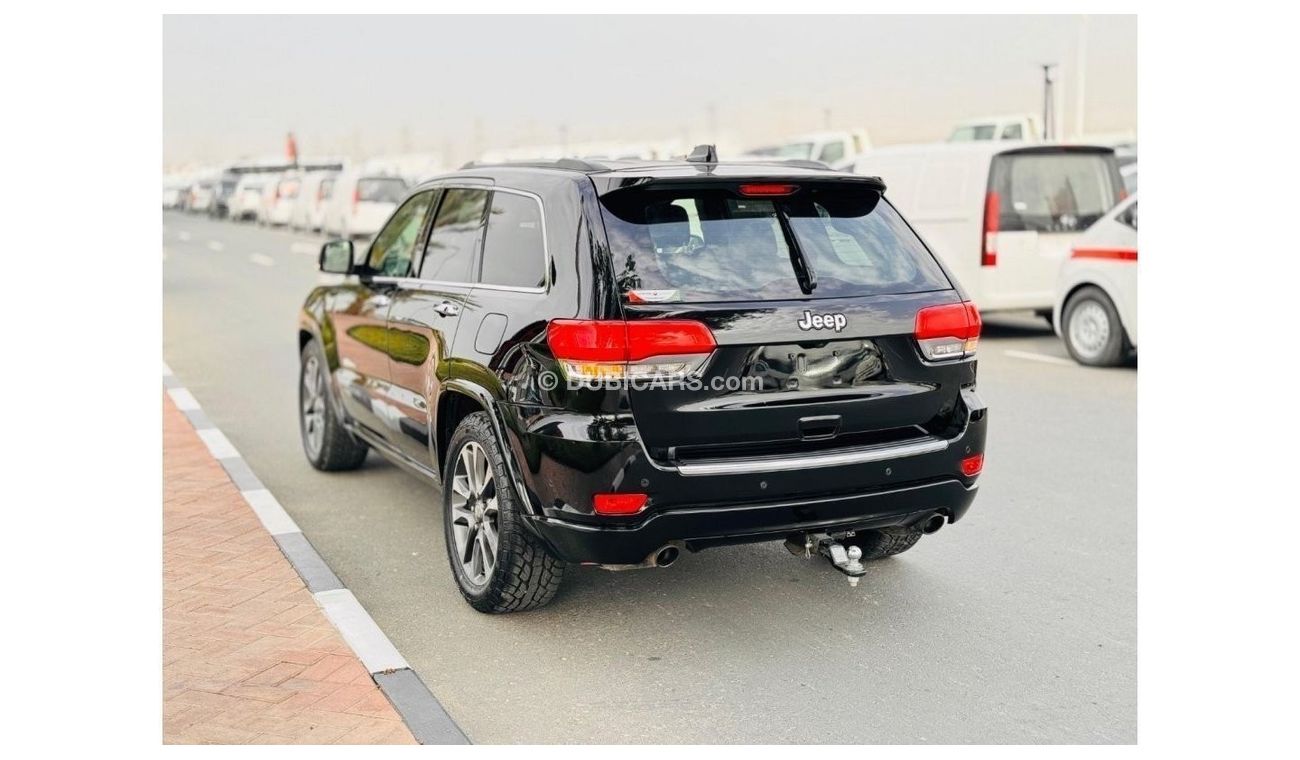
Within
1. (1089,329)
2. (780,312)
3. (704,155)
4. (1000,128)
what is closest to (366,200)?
(1000,128)

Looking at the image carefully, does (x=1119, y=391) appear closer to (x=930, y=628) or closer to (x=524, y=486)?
(x=930, y=628)

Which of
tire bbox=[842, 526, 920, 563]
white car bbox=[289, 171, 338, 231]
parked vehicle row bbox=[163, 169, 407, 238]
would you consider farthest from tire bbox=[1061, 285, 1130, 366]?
white car bbox=[289, 171, 338, 231]

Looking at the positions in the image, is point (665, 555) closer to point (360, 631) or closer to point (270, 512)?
point (360, 631)

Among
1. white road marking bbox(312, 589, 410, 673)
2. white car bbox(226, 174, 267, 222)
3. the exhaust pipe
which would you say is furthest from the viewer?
white car bbox(226, 174, 267, 222)

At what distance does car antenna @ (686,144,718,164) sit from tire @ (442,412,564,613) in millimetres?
1231

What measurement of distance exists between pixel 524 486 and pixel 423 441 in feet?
3.72

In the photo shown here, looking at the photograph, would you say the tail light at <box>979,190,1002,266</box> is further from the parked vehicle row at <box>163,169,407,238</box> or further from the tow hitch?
the parked vehicle row at <box>163,169,407,238</box>

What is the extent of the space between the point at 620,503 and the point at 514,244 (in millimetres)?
1289

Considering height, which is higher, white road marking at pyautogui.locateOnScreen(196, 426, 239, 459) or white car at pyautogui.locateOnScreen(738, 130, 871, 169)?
white car at pyautogui.locateOnScreen(738, 130, 871, 169)

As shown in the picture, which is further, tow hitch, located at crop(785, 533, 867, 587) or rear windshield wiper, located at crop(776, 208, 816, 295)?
tow hitch, located at crop(785, 533, 867, 587)

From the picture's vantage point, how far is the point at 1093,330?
36.7ft

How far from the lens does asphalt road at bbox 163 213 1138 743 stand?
408cm

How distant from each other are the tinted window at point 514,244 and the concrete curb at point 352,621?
138cm

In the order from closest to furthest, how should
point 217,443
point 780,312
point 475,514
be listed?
point 780,312, point 475,514, point 217,443
